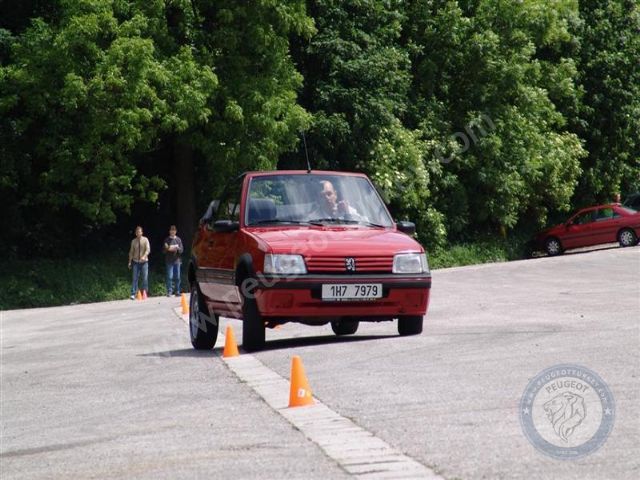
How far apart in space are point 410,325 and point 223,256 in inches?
87.4

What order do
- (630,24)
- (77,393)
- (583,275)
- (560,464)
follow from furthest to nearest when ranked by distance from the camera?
(630,24), (583,275), (77,393), (560,464)

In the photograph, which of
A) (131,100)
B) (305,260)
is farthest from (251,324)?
(131,100)

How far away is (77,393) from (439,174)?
3673 centimetres

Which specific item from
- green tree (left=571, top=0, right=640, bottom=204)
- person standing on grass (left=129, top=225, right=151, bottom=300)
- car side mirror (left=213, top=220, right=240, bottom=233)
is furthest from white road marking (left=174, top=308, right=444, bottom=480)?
green tree (left=571, top=0, right=640, bottom=204)

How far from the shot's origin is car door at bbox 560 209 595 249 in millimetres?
52812

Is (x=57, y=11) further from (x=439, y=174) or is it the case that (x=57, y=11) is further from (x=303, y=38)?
(x=439, y=174)

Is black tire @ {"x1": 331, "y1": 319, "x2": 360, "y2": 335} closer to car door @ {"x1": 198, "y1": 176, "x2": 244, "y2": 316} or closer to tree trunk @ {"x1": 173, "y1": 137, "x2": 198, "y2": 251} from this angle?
car door @ {"x1": 198, "y1": 176, "x2": 244, "y2": 316}

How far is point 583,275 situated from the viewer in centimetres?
3331

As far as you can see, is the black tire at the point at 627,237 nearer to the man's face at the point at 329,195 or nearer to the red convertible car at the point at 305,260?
the red convertible car at the point at 305,260

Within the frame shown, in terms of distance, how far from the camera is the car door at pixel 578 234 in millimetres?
52812

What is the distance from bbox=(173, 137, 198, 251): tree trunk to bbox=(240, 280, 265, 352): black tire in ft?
90.0

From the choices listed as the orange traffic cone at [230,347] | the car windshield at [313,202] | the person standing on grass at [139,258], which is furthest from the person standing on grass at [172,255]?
the orange traffic cone at [230,347]

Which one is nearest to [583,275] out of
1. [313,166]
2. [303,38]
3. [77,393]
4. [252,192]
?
[313,166]

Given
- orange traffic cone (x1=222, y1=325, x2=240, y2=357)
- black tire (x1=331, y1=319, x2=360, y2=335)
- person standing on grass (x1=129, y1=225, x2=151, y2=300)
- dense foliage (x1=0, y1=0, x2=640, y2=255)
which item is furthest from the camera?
dense foliage (x1=0, y1=0, x2=640, y2=255)
